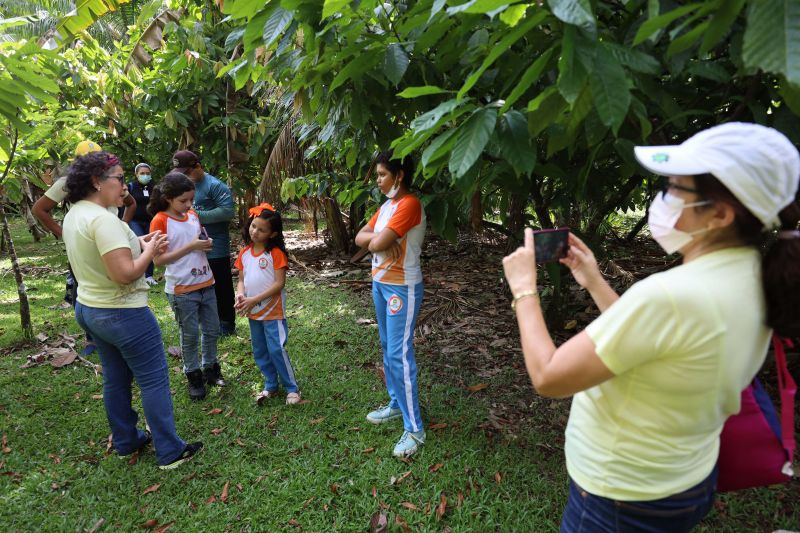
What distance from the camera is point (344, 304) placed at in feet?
21.0

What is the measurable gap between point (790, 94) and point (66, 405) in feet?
16.2

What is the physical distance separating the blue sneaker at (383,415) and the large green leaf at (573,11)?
2.90 meters

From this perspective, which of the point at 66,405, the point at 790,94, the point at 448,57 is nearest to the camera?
the point at 790,94

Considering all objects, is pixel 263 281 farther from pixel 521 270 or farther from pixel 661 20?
pixel 661 20

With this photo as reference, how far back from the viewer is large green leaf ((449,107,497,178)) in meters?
1.54

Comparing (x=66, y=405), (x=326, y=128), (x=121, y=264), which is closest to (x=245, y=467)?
(x=121, y=264)

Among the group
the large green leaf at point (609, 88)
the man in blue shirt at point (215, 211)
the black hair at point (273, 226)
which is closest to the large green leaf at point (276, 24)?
the large green leaf at point (609, 88)

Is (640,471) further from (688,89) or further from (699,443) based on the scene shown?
(688,89)

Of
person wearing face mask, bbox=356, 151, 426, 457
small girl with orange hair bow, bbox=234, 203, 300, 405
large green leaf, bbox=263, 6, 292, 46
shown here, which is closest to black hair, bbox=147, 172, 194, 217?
small girl with orange hair bow, bbox=234, 203, 300, 405

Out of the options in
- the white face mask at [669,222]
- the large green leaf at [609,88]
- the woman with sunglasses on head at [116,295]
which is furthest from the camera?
the woman with sunglasses on head at [116,295]

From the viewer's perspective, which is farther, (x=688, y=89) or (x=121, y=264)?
(x=121, y=264)

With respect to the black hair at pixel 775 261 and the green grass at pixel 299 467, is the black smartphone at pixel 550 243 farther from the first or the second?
the green grass at pixel 299 467

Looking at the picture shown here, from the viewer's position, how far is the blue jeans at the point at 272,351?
12.0 ft

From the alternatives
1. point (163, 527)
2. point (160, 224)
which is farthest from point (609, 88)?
point (160, 224)
